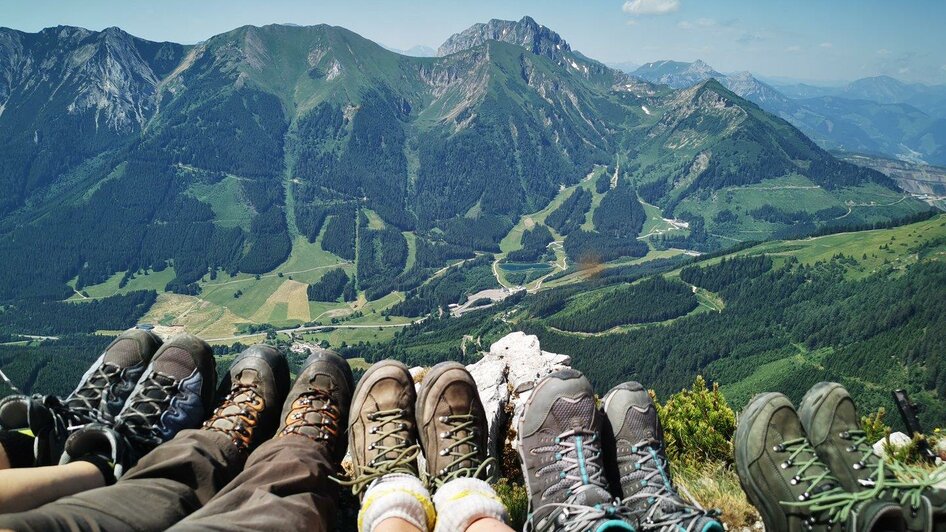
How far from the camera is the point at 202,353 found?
26.1 feet

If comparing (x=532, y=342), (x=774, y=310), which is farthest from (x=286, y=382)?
(x=774, y=310)

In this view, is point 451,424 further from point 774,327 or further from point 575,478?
point 774,327

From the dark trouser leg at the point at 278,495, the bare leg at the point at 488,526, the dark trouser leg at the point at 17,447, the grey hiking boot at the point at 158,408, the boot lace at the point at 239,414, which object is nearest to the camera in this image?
the dark trouser leg at the point at 278,495

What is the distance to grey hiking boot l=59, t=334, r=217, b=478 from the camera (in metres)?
5.34

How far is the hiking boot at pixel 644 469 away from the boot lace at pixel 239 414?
15.1 feet

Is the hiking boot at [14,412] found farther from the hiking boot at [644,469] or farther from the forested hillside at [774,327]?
the forested hillside at [774,327]

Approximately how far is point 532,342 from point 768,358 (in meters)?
161

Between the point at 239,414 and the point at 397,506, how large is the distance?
3.30 meters

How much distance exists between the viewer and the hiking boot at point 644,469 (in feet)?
16.4

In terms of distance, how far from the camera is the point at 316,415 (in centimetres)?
715

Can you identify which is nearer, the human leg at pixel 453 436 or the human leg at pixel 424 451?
the human leg at pixel 424 451

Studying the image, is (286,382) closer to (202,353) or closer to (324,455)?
(202,353)

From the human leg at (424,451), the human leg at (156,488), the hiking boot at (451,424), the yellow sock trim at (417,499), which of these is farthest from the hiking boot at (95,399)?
the hiking boot at (451,424)

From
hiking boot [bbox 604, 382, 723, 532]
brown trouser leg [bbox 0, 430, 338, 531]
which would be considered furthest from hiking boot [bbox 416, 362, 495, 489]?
hiking boot [bbox 604, 382, 723, 532]
